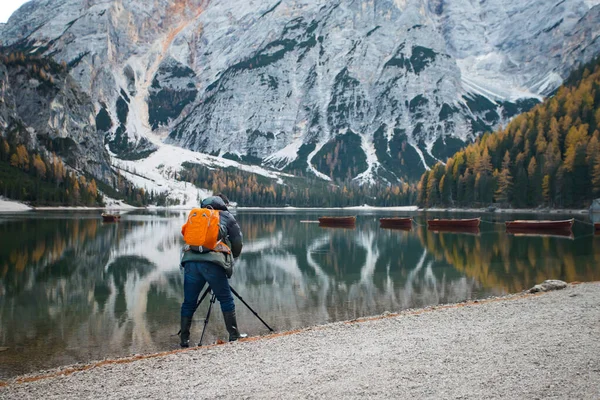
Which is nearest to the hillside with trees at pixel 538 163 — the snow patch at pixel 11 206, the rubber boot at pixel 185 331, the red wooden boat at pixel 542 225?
the red wooden boat at pixel 542 225

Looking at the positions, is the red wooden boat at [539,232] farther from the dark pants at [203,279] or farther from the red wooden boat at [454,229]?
the dark pants at [203,279]

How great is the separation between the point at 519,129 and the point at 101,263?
130666 mm

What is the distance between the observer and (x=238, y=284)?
81.7 feet

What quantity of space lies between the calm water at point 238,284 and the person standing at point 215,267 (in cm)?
204

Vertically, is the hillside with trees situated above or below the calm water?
above

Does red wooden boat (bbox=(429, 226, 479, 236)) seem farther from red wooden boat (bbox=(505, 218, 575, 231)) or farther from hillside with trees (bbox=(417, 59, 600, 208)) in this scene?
hillside with trees (bbox=(417, 59, 600, 208))

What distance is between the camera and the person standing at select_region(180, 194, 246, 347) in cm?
1195

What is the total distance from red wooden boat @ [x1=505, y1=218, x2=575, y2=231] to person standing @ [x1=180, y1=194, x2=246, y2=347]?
59.2 metres

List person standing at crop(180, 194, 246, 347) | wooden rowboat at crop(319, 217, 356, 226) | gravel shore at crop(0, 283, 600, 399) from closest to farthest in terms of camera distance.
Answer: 1. gravel shore at crop(0, 283, 600, 399)
2. person standing at crop(180, 194, 246, 347)
3. wooden rowboat at crop(319, 217, 356, 226)

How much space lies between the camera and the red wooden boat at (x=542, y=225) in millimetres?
60125

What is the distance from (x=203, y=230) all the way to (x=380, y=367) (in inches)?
231

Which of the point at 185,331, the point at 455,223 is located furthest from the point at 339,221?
the point at 185,331

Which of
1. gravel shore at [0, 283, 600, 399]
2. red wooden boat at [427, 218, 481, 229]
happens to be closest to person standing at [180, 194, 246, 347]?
gravel shore at [0, 283, 600, 399]

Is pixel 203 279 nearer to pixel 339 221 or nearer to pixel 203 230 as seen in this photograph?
pixel 203 230
